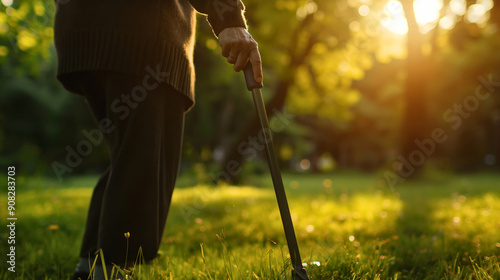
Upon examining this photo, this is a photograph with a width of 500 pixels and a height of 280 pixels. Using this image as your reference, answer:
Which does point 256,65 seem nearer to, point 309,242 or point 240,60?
point 240,60

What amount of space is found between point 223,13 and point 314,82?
10.5 metres

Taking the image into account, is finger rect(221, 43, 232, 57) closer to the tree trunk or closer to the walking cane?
the walking cane

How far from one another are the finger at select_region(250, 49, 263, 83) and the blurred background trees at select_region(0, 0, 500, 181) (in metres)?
5.16

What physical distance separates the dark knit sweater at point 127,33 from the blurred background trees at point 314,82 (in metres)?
4.63

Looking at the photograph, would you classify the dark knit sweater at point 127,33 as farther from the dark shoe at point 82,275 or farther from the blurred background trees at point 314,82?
the blurred background trees at point 314,82

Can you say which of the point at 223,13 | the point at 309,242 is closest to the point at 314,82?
Result: the point at 309,242

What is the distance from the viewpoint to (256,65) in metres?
1.65

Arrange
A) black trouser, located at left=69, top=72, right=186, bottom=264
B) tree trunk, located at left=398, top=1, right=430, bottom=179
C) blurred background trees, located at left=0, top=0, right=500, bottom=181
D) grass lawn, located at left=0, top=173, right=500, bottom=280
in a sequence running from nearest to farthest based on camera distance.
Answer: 1. black trouser, located at left=69, top=72, right=186, bottom=264
2. grass lawn, located at left=0, top=173, right=500, bottom=280
3. blurred background trees, located at left=0, top=0, right=500, bottom=181
4. tree trunk, located at left=398, top=1, right=430, bottom=179

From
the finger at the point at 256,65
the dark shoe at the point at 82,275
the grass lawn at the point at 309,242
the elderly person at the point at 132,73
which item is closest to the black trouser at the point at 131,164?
the elderly person at the point at 132,73

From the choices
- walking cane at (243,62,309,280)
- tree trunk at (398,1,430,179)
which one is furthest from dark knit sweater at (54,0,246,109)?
tree trunk at (398,1,430,179)

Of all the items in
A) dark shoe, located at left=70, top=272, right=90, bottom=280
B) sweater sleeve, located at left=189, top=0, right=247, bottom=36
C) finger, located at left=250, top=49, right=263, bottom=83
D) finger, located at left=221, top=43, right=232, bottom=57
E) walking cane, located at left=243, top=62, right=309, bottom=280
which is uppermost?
sweater sleeve, located at left=189, top=0, right=247, bottom=36

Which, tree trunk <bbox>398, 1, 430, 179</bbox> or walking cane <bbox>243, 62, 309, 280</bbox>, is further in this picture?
tree trunk <bbox>398, 1, 430, 179</bbox>

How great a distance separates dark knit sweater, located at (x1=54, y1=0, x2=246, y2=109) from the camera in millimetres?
1655

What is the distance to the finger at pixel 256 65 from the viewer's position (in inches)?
65.0
